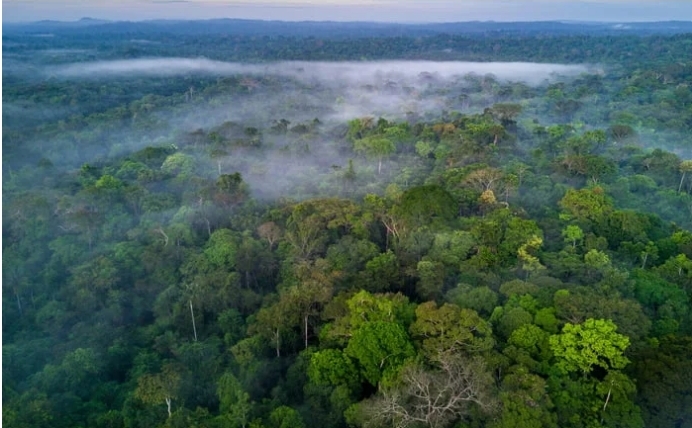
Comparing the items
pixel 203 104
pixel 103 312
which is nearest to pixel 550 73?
pixel 203 104

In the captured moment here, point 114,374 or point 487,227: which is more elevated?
point 487,227

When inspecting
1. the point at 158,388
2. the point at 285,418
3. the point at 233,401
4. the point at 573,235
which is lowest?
the point at 233,401

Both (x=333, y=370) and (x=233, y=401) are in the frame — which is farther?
(x=333, y=370)

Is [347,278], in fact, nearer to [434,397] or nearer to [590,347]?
[434,397]

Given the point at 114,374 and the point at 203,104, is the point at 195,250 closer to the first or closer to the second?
the point at 114,374

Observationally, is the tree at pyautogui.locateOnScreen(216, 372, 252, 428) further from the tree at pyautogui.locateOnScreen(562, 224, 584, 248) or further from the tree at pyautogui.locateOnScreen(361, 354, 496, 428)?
the tree at pyautogui.locateOnScreen(562, 224, 584, 248)

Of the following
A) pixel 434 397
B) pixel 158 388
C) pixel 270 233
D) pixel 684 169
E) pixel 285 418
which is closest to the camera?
pixel 434 397

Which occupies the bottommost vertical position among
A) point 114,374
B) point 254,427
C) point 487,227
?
point 114,374

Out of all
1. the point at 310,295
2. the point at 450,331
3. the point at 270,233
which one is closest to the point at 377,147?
the point at 270,233
